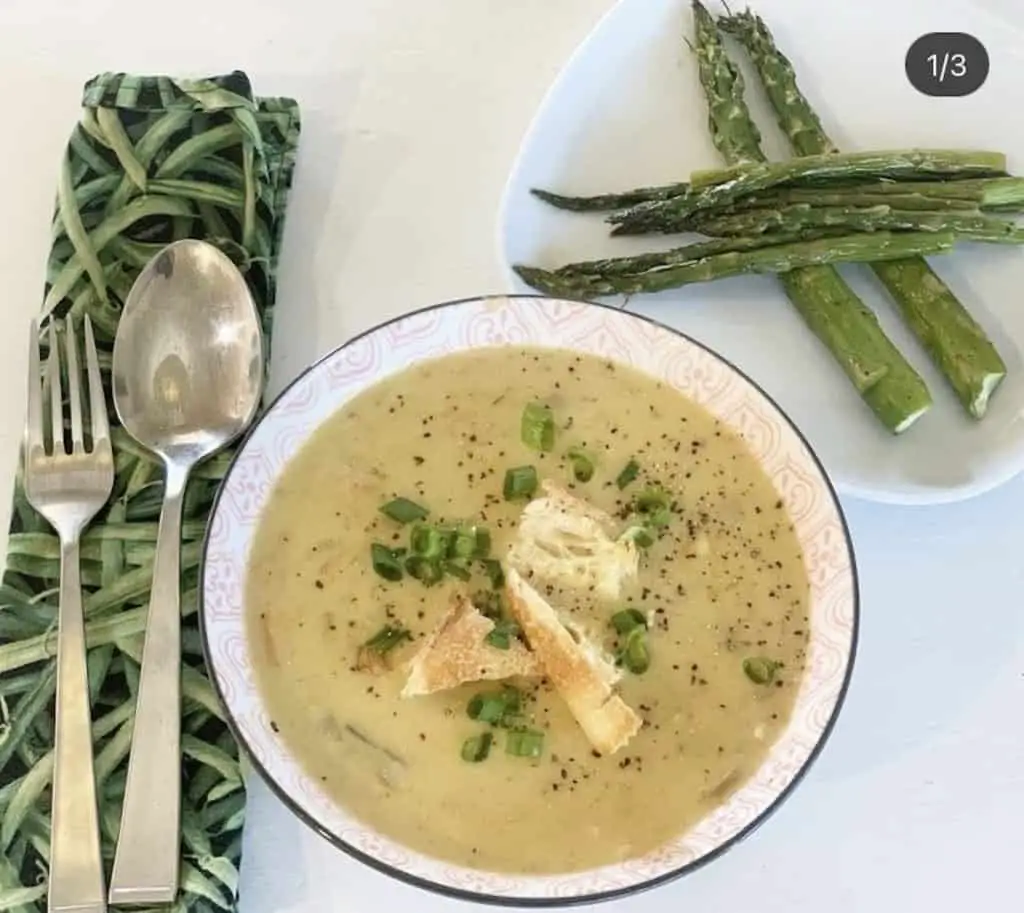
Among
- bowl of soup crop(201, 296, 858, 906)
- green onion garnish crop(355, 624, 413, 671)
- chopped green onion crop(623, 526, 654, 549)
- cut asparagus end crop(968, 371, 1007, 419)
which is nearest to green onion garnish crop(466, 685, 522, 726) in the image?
bowl of soup crop(201, 296, 858, 906)

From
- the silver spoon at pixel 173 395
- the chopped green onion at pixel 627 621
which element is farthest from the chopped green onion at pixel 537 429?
the silver spoon at pixel 173 395

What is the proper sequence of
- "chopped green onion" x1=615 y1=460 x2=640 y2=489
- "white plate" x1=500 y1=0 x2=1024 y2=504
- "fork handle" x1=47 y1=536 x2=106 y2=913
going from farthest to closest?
"white plate" x1=500 y1=0 x2=1024 y2=504 < "chopped green onion" x1=615 y1=460 x2=640 y2=489 < "fork handle" x1=47 y1=536 x2=106 y2=913

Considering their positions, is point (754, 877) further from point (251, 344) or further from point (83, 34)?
point (83, 34)

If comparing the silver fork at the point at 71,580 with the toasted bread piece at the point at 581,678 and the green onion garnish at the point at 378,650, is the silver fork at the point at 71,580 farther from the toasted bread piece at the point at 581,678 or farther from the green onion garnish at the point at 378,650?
the toasted bread piece at the point at 581,678

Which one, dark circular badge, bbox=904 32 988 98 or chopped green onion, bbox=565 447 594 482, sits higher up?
dark circular badge, bbox=904 32 988 98

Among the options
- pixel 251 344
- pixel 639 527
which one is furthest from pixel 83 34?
pixel 639 527

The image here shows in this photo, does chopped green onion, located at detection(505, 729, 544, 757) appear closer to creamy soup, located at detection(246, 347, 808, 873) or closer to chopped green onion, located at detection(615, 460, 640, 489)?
creamy soup, located at detection(246, 347, 808, 873)
